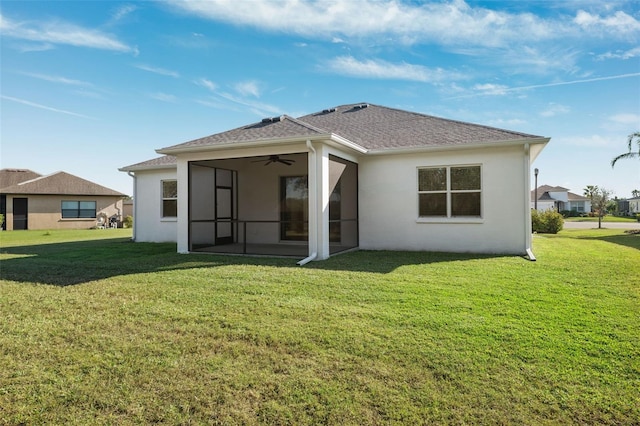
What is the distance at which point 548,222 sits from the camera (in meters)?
19.4

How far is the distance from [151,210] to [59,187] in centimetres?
1872

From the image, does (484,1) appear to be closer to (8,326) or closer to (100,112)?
(8,326)

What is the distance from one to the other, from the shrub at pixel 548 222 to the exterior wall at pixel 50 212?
3052 centimetres

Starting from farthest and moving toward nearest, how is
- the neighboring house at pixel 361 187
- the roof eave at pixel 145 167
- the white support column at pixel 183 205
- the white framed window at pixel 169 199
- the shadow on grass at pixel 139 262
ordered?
the white framed window at pixel 169 199
the roof eave at pixel 145 167
the white support column at pixel 183 205
the neighboring house at pixel 361 187
the shadow on grass at pixel 139 262

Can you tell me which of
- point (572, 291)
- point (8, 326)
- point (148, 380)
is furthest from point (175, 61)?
point (572, 291)

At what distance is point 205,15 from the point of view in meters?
10.9

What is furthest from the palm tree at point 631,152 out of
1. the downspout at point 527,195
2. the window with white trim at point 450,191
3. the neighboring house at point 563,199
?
the neighboring house at point 563,199

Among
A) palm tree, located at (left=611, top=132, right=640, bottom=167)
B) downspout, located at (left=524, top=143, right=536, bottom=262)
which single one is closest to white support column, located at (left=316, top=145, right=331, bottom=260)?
downspout, located at (left=524, top=143, right=536, bottom=262)

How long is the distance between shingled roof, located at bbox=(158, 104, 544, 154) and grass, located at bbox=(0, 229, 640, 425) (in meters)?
4.19

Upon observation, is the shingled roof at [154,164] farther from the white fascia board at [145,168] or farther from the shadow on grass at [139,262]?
the shadow on grass at [139,262]

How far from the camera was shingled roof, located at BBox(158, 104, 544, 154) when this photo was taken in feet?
30.6

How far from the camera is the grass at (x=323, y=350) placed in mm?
2561

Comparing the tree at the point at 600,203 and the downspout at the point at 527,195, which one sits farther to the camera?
the tree at the point at 600,203

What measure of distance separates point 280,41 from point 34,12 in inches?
286
